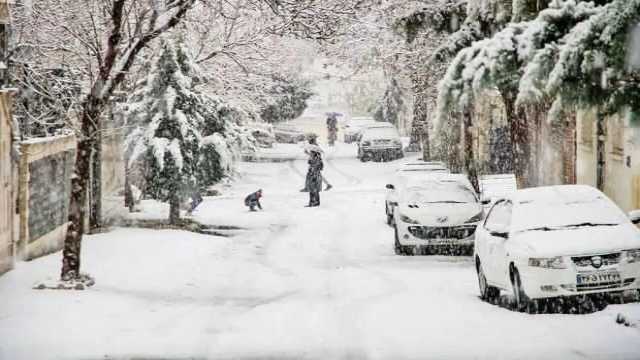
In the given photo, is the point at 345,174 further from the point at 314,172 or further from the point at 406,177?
the point at 406,177

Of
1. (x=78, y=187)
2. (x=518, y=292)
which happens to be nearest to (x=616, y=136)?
(x=518, y=292)

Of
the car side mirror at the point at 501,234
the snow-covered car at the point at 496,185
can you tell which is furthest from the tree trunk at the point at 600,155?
the car side mirror at the point at 501,234

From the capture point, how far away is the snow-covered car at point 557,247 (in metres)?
12.8

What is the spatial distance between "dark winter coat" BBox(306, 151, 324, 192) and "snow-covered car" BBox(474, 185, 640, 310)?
15.9 metres

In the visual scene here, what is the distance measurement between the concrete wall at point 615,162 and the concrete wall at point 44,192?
9664 millimetres

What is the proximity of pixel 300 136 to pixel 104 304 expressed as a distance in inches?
2030

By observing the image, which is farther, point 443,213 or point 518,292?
point 443,213

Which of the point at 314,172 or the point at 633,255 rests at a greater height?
the point at 314,172

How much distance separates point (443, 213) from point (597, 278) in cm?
783

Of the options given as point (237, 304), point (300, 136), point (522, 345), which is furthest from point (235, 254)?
point (300, 136)

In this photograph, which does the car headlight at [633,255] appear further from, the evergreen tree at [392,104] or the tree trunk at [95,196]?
the evergreen tree at [392,104]

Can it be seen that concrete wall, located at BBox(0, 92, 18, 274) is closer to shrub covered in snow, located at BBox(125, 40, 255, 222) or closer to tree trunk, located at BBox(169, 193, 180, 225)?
shrub covered in snow, located at BBox(125, 40, 255, 222)

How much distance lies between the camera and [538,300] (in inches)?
531

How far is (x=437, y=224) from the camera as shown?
20469 millimetres
